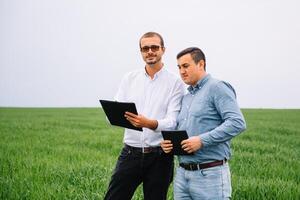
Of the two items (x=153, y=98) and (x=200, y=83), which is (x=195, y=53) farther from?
(x=153, y=98)

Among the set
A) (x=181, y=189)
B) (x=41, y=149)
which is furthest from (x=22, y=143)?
(x=181, y=189)

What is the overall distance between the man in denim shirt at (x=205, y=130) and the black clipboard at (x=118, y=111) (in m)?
0.46

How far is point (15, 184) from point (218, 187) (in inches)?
153

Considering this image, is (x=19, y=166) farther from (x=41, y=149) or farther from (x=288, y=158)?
(x=288, y=158)

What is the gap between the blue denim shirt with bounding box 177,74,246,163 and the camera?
12.0ft

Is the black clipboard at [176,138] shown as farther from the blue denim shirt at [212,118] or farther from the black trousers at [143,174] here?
the black trousers at [143,174]

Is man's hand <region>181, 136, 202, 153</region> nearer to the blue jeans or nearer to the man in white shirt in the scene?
the blue jeans

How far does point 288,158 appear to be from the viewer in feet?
31.1

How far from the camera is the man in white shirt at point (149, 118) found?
4.28m

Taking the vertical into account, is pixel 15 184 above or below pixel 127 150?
below

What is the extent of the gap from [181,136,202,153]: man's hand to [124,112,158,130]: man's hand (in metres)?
0.46

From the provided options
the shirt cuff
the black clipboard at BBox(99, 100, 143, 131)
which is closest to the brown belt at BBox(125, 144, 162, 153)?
the black clipboard at BBox(99, 100, 143, 131)

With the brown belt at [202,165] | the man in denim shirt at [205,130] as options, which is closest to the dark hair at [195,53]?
the man in denim shirt at [205,130]

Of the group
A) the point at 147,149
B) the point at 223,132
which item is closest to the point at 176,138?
the point at 223,132
